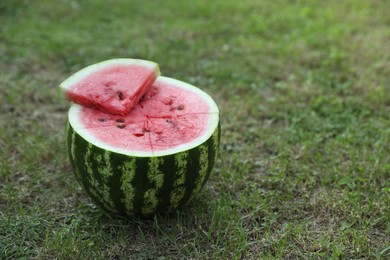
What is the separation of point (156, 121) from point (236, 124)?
130 cm

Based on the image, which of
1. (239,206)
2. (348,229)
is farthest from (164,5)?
(348,229)

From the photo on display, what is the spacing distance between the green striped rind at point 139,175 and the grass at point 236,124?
0.72ft

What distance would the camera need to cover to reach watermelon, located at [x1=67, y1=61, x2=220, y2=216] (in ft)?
9.15

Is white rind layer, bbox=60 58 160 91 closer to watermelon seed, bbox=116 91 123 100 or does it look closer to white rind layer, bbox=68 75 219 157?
white rind layer, bbox=68 75 219 157

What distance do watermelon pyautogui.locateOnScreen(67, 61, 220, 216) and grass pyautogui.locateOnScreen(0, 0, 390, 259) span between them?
26 centimetres

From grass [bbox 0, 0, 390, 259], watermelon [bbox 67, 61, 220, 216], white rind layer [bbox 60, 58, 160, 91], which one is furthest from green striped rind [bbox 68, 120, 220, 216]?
white rind layer [bbox 60, 58, 160, 91]

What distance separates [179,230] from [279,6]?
3952mm

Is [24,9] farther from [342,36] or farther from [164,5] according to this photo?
[342,36]

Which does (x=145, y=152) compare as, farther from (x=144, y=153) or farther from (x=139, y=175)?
(x=139, y=175)

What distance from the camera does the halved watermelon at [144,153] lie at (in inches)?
110

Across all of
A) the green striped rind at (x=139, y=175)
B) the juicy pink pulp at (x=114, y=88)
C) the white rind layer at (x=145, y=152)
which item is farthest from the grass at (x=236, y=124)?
the juicy pink pulp at (x=114, y=88)

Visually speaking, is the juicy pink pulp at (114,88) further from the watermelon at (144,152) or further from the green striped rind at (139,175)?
the green striped rind at (139,175)

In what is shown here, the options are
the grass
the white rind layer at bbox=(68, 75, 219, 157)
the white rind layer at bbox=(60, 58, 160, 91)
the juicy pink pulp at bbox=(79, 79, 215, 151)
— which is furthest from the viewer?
the white rind layer at bbox=(60, 58, 160, 91)

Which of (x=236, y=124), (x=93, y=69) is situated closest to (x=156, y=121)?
(x=93, y=69)
